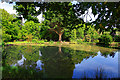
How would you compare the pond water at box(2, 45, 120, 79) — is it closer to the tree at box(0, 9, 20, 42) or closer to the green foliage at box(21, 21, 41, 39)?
the tree at box(0, 9, 20, 42)

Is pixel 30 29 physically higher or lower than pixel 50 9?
higher

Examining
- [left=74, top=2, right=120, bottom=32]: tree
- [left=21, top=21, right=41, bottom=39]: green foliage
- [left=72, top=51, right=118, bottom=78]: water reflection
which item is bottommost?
[left=72, top=51, right=118, bottom=78]: water reflection

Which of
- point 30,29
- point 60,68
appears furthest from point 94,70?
point 30,29

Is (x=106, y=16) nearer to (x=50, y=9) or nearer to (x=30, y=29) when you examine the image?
(x=50, y=9)

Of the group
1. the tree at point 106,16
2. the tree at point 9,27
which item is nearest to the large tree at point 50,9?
the tree at point 106,16

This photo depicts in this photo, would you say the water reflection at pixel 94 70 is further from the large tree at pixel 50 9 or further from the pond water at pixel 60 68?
the large tree at pixel 50 9

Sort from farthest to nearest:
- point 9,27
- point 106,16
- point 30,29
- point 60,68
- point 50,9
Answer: point 30,29 → point 9,27 → point 60,68 → point 50,9 → point 106,16

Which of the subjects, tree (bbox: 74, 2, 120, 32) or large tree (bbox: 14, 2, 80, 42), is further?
large tree (bbox: 14, 2, 80, 42)

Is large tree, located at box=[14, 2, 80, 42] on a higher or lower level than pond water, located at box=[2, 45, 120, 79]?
higher

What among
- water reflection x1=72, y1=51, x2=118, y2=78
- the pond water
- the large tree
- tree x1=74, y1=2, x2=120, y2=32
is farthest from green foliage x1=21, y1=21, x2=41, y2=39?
tree x1=74, y1=2, x2=120, y2=32

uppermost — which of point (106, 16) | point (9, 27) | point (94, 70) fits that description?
point (9, 27)

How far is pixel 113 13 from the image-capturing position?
11.5ft

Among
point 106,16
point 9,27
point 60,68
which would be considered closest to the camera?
point 106,16

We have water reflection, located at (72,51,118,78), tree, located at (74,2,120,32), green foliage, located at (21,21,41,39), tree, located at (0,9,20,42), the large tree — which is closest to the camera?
tree, located at (74,2,120,32)
